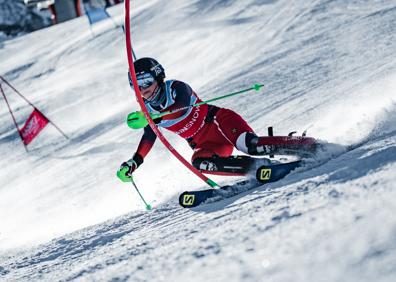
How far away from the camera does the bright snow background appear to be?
2.02m

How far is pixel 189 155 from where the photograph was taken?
5.97m

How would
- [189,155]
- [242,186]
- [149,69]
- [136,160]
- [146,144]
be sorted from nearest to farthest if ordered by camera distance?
[242,186]
[149,69]
[136,160]
[146,144]
[189,155]

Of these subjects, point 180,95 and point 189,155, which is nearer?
point 180,95

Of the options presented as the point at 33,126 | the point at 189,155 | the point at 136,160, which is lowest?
the point at 33,126

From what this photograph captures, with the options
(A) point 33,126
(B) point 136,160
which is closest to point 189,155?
(B) point 136,160

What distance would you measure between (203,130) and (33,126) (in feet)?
21.1

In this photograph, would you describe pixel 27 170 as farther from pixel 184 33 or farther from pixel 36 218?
pixel 184 33

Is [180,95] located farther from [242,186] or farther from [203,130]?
[242,186]

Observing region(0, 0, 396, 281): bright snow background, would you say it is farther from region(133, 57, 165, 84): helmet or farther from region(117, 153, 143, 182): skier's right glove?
region(133, 57, 165, 84): helmet

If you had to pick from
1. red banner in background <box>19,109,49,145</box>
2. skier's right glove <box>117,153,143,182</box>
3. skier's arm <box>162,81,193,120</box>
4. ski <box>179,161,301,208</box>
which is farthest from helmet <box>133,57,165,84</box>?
red banner in background <box>19,109,49,145</box>

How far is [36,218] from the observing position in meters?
6.23

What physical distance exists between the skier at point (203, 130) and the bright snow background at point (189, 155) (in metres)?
0.49

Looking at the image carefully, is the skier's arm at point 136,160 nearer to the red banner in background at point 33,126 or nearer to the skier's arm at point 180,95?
the skier's arm at point 180,95

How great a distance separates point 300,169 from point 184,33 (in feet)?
37.3
